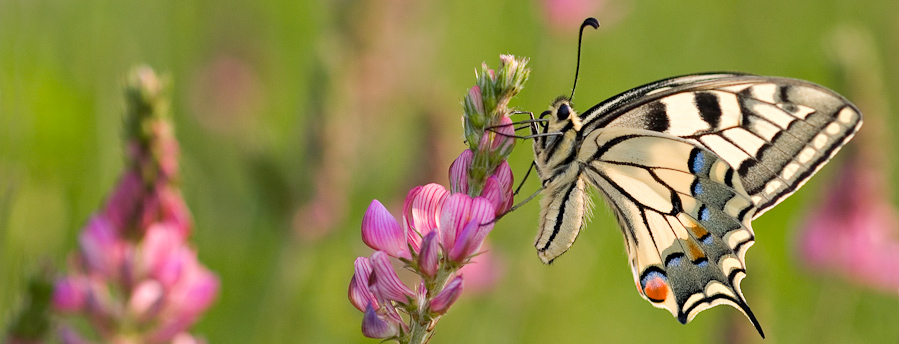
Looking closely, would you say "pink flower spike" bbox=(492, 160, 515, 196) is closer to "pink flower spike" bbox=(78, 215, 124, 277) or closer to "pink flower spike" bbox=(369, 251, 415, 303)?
"pink flower spike" bbox=(369, 251, 415, 303)

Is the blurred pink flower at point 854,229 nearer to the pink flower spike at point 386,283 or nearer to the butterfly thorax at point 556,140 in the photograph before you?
the butterfly thorax at point 556,140

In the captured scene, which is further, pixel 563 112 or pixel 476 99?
pixel 563 112

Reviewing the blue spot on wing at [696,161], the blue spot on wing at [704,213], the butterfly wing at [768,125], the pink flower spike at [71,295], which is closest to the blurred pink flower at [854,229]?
the butterfly wing at [768,125]

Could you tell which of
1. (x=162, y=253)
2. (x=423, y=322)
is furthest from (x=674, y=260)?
(x=162, y=253)

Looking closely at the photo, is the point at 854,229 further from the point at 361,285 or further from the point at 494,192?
the point at 361,285

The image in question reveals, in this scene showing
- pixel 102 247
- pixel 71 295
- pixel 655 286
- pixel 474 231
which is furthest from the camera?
pixel 655 286

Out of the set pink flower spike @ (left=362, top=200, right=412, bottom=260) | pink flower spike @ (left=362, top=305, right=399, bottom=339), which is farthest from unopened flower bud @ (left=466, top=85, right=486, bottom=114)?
pink flower spike @ (left=362, top=305, right=399, bottom=339)
